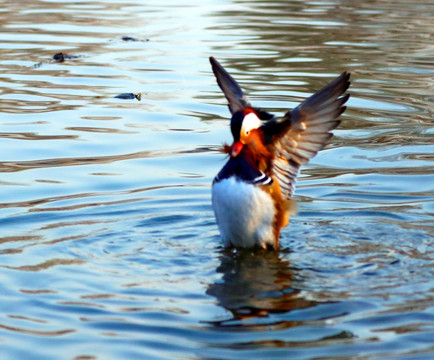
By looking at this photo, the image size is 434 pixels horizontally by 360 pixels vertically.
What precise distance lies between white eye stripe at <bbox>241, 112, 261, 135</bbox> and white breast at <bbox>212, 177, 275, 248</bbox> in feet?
1.19

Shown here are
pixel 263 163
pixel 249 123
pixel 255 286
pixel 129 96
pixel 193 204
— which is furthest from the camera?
pixel 129 96

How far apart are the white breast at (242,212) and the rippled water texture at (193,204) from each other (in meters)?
0.16

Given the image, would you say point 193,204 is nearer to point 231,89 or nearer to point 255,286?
point 231,89

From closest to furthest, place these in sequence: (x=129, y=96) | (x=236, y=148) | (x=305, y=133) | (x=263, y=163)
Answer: (x=236, y=148) → (x=263, y=163) → (x=305, y=133) → (x=129, y=96)

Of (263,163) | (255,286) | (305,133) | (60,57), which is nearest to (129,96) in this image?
(60,57)

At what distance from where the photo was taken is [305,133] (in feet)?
23.6

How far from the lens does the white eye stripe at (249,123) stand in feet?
21.2

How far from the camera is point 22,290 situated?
5.86m

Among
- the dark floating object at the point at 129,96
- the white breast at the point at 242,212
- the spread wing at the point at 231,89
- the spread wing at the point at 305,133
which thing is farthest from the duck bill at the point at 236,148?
the dark floating object at the point at 129,96

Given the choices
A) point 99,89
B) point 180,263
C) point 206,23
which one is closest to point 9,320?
point 180,263

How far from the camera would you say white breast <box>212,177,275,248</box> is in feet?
20.9

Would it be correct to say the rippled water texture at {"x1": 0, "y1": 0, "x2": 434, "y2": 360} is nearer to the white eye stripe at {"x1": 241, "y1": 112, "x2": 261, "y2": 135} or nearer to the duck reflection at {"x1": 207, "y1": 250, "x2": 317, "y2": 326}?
the duck reflection at {"x1": 207, "y1": 250, "x2": 317, "y2": 326}

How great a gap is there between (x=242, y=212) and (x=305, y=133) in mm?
1099

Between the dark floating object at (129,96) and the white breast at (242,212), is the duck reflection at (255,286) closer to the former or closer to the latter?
the white breast at (242,212)
